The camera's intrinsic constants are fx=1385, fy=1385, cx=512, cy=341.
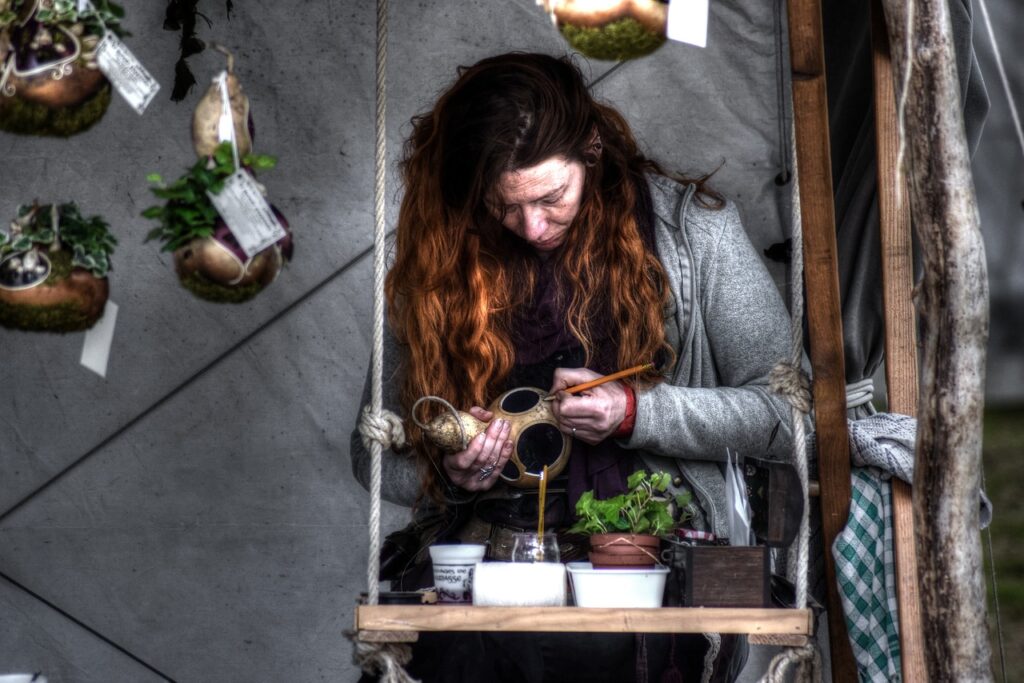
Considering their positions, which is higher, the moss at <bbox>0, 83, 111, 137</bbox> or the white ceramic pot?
the moss at <bbox>0, 83, 111, 137</bbox>

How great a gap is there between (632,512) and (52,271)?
94 cm

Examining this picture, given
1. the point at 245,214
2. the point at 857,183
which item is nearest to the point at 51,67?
the point at 245,214

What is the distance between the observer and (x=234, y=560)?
3.16 m

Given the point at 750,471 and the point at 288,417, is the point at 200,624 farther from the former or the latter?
the point at 750,471

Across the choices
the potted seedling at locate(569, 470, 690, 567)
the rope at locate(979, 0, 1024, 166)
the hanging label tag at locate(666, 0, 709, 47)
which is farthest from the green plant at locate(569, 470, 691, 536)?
the rope at locate(979, 0, 1024, 166)

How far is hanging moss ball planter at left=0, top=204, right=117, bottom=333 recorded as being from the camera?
6.73ft

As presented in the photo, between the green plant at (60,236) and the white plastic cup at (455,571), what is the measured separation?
27.0 inches

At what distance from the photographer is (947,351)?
201 cm

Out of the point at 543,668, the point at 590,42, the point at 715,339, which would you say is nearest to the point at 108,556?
the point at 543,668

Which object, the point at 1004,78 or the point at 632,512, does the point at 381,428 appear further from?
the point at 1004,78

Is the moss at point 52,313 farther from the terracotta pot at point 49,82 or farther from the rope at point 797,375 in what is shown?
the rope at point 797,375

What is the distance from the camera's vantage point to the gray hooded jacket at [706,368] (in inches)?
93.5

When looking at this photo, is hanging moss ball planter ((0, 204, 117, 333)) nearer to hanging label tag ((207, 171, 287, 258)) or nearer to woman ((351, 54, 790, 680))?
hanging label tag ((207, 171, 287, 258))

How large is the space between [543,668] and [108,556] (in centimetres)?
125
